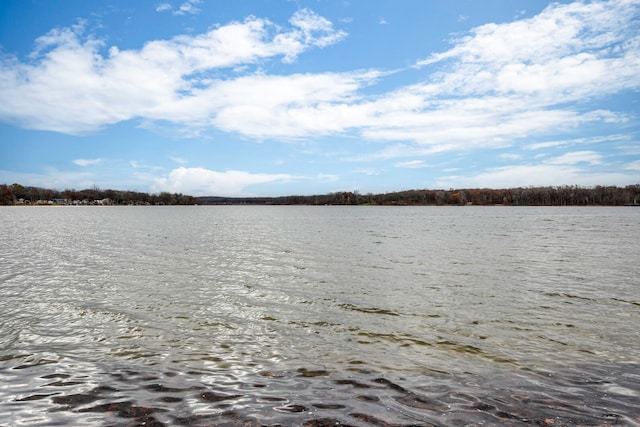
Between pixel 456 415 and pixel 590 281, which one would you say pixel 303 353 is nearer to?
pixel 456 415

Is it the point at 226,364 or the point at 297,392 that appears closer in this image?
the point at 297,392

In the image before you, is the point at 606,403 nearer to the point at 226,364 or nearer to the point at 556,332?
the point at 556,332

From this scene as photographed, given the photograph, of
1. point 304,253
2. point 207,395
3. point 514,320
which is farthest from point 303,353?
point 304,253

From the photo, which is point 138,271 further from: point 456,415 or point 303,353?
point 456,415

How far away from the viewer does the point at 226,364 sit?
35.3 feet

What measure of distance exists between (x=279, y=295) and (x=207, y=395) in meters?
11.7

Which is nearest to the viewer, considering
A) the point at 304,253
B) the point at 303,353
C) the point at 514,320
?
the point at 303,353

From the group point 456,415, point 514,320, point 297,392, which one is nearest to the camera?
point 456,415

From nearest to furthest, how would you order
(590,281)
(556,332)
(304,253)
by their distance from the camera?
1. (556,332)
2. (590,281)
3. (304,253)

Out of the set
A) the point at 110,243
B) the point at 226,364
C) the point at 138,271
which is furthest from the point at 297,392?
the point at 110,243

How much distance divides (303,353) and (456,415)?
5.25 metres

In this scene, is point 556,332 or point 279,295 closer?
point 556,332

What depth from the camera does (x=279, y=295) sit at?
66.5 feet

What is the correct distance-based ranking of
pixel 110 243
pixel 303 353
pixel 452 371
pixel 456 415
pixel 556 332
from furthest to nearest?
pixel 110 243
pixel 556 332
pixel 303 353
pixel 452 371
pixel 456 415
